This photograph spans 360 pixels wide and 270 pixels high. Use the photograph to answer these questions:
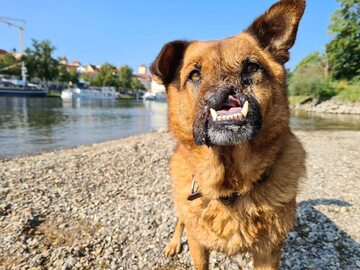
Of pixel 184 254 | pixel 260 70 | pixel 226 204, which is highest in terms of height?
pixel 260 70

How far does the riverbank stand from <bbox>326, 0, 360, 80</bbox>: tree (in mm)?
5818

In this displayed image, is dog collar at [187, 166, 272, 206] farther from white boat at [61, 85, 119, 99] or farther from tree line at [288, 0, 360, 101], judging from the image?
white boat at [61, 85, 119, 99]

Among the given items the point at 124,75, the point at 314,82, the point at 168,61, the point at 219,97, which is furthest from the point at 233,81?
the point at 124,75

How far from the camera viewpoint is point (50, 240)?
439 cm

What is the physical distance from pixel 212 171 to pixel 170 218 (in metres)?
2.63

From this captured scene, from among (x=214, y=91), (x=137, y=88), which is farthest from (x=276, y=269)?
(x=137, y=88)

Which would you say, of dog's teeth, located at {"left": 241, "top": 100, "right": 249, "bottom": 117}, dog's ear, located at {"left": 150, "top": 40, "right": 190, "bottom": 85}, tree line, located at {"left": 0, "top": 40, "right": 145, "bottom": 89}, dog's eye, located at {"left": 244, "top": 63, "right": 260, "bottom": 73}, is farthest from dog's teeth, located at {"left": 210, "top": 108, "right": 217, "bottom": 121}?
tree line, located at {"left": 0, "top": 40, "right": 145, "bottom": 89}

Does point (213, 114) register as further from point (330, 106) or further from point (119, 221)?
point (330, 106)

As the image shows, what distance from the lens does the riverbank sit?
3712cm

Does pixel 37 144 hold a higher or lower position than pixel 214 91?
lower

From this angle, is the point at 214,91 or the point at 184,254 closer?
the point at 214,91

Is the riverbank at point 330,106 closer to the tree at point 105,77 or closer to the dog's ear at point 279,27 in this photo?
the dog's ear at point 279,27

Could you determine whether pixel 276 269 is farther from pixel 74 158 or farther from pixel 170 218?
pixel 74 158

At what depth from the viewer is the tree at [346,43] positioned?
1662 inches
